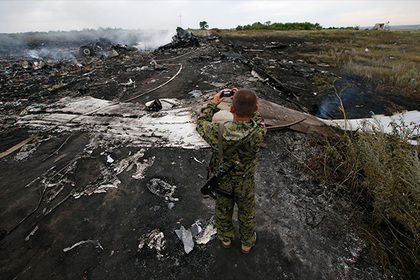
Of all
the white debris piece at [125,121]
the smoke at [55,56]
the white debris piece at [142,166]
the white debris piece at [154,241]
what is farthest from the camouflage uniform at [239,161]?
the smoke at [55,56]

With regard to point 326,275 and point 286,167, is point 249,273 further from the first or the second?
point 286,167

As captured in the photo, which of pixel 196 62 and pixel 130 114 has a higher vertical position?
pixel 196 62

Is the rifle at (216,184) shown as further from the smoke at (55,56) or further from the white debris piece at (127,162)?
Answer: the smoke at (55,56)

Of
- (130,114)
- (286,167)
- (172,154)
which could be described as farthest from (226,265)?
(130,114)

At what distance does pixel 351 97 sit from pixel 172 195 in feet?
25.1

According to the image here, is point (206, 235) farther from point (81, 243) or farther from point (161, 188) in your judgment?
point (81, 243)

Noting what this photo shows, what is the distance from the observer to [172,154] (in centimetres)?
366

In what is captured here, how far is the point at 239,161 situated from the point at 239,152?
0.30ft

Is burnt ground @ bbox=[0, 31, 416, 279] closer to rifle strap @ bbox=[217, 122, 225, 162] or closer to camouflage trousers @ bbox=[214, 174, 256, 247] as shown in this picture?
camouflage trousers @ bbox=[214, 174, 256, 247]

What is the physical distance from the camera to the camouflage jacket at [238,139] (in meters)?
1.47

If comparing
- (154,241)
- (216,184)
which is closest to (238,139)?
(216,184)

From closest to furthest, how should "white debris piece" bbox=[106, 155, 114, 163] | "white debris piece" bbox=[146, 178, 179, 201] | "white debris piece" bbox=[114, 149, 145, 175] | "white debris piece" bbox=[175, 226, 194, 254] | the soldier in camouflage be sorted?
1. the soldier in camouflage
2. "white debris piece" bbox=[175, 226, 194, 254]
3. "white debris piece" bbox=[146, 178, 179, 201]
4. "white debris piece" bbox=[114, 149, 145, 175]
5. "white debris piece" bbox=[106, 155, 114, 163]

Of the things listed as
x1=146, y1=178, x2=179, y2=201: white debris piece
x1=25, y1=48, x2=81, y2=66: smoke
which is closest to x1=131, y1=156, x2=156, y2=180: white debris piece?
x1=146, y1=178, x2=179, y2=201: white debris piece

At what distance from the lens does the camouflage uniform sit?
4.89ft
